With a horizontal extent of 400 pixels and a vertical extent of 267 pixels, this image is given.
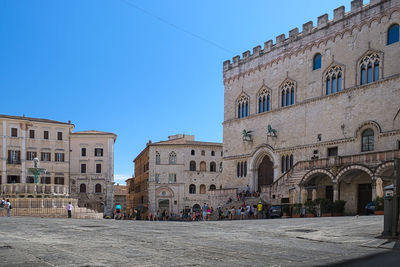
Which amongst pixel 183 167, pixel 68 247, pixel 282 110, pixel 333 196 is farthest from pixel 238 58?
pixel 68 247

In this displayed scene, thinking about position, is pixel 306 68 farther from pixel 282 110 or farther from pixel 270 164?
pixel 270 164

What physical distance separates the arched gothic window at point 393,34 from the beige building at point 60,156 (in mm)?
39945

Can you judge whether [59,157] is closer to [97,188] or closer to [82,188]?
[82,188]

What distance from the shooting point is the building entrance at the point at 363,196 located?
105 feet

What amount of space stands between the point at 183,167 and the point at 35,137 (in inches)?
825

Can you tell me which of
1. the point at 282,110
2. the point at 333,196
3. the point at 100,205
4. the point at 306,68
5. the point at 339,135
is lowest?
the point at 100,205

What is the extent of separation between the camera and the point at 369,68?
33.2 meters

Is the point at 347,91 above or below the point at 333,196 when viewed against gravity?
above

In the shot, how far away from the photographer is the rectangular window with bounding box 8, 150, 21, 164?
56.1 meters

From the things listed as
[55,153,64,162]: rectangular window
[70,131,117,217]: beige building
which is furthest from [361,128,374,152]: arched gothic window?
[55,153,64,162]: rectangular window

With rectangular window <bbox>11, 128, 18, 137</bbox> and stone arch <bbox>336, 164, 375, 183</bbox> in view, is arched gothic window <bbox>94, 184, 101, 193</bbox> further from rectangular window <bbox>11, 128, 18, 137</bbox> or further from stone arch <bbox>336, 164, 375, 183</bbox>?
stone arch <bbox>336, 164, 375, 183</bbox>

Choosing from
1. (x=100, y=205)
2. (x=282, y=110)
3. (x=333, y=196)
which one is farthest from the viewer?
(x=100, y=205)

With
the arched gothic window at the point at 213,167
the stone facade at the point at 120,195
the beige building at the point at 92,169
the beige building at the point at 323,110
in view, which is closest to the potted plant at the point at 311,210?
the beige building at the point at 323,110

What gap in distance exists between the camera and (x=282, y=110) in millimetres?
40281
